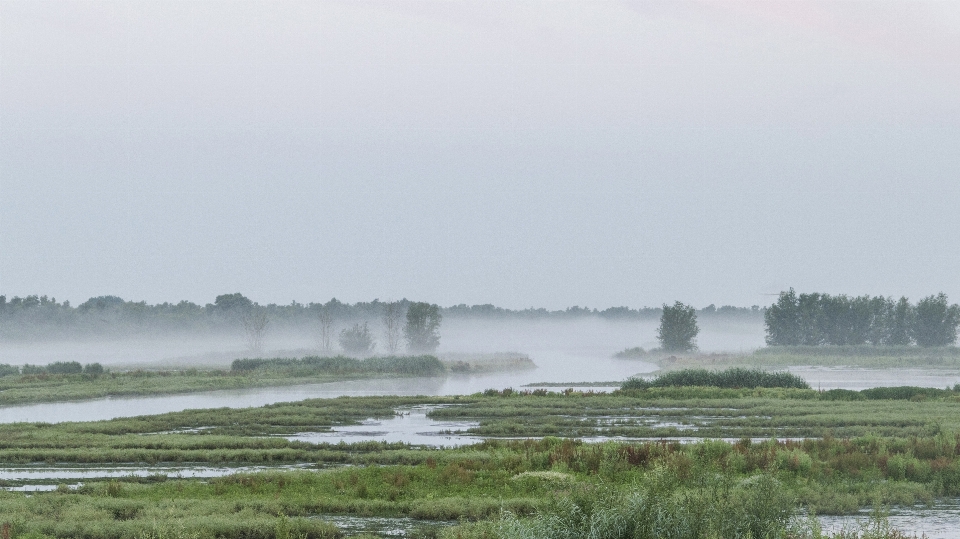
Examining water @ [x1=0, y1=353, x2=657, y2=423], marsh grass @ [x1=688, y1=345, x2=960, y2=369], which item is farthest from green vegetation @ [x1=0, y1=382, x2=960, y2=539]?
marsh grass @ [x1=688, y1=345, x2=960, y2=369]

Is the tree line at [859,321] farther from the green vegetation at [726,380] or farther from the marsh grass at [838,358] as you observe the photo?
the green vegetation at [726,380]

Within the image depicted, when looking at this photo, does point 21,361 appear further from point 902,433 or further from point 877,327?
point 902,433

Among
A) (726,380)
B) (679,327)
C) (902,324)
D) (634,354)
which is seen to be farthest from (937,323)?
(726,380)

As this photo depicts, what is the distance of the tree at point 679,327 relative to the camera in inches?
5015

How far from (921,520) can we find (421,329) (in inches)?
→ 5352

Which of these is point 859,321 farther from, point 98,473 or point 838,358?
point 98,473

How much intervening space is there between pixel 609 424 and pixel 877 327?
10101 centimetres

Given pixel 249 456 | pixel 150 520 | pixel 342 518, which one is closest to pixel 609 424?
pixel 249 456

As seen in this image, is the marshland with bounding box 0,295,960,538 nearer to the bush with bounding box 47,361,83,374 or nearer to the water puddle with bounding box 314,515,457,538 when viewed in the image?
the water puddle with bounding box 314,515,457,538

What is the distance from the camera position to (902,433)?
107 ft

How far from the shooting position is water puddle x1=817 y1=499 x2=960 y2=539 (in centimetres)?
1756

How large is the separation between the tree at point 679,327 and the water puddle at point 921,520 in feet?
354

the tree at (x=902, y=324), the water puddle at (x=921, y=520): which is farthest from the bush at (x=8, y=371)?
the tree at (x=902, y=324)

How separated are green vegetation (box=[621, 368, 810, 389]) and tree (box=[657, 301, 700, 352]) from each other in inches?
2645
